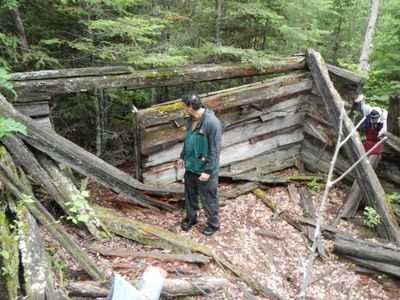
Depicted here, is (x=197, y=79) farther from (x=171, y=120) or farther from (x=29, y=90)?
(x=29, y=90)

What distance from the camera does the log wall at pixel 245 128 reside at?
616cm

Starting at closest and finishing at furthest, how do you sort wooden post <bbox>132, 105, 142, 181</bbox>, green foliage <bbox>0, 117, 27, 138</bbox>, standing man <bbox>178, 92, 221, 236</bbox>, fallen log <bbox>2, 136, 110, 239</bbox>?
1. green foliage <bbox>0, 117, 27, 138</bbox>
2. fallen log <bbox>2, 136, 110, 239</bbox>
3. standing man <bbox>178, 92, 221, 236</bbox>
4. wooden post <bbox>132, 105, 142, 181</bbox>

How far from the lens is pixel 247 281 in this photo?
4824 millimetres

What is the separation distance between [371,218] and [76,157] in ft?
16.8

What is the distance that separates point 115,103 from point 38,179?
4.36 meters

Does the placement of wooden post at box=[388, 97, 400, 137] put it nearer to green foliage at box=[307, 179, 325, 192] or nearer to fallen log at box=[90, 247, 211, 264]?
green foliage at box=[307, 179, 325, 192]

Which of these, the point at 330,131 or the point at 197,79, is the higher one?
the point at 197,79

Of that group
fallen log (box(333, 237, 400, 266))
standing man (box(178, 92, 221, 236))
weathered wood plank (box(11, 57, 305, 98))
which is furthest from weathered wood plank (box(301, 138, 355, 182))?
standing man (box(178, 92, 221, 236))

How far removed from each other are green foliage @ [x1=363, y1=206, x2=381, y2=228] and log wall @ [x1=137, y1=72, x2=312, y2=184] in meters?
2.32

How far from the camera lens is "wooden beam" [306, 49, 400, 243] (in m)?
6.10

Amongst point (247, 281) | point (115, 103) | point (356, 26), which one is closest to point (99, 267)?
point (247, 281)

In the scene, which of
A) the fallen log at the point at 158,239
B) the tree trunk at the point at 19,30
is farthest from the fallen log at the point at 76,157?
the tree trunk at the point at 19,30

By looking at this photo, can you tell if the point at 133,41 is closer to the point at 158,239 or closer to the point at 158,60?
the point at 158,60

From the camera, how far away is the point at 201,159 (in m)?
5.25
